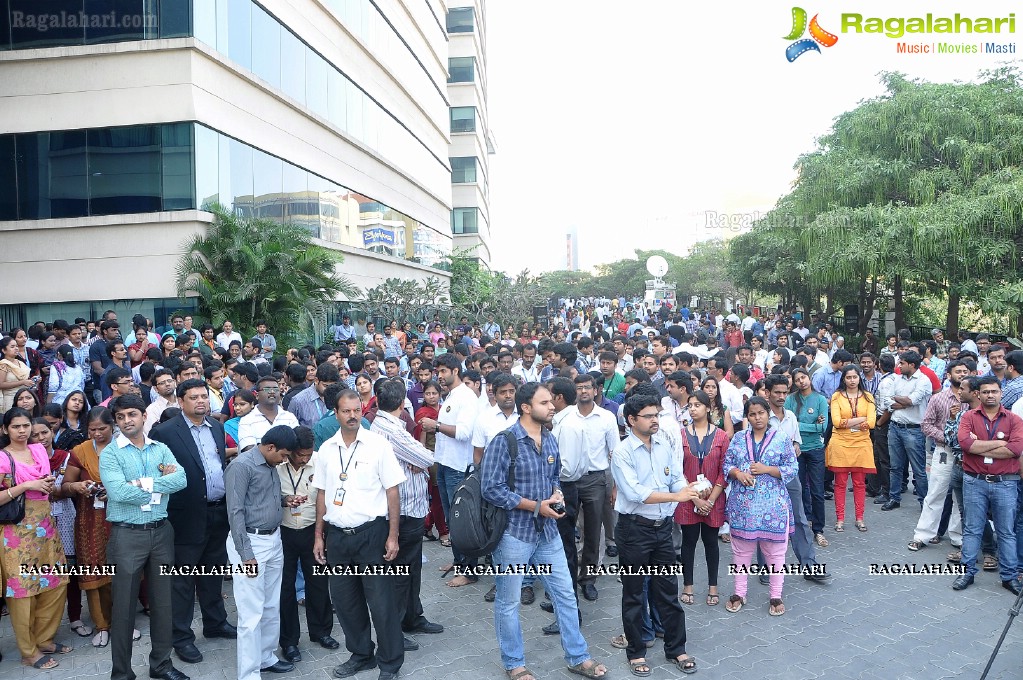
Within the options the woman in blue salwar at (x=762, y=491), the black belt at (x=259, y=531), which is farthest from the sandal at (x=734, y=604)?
the black belt at (x=259, y=531)

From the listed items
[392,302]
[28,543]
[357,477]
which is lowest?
[28,543]

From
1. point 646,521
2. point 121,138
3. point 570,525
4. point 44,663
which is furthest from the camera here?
point 121,138

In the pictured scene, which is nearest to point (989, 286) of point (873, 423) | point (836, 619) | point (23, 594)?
point (873, 423)

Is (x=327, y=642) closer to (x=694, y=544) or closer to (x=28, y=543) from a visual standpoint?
(x=28, y=543)

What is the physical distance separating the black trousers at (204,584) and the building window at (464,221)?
4259 centimetres

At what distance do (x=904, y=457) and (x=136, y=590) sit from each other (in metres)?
8.17

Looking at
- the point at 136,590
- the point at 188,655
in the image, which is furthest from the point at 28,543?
the point at 188,655

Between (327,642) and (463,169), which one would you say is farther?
(463,169)

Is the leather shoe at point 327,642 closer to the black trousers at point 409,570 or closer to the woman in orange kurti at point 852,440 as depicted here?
the black trousers at point 409,570

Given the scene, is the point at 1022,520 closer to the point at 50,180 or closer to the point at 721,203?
the point at 50,180

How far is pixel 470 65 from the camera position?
47500 mm

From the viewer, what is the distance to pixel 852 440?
8.16m

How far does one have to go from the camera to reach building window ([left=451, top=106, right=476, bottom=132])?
47.1 m

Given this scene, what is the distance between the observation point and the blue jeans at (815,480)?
7.89 meters
